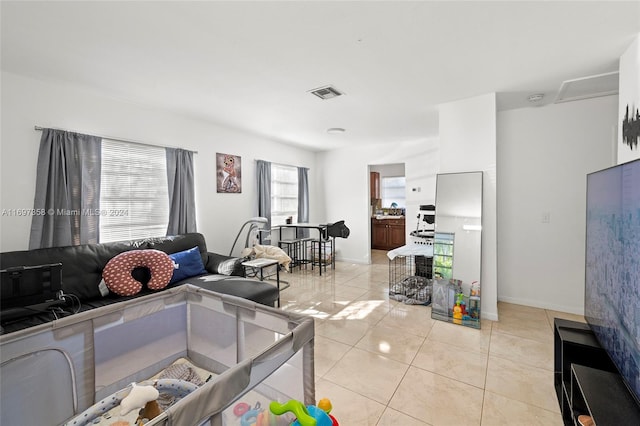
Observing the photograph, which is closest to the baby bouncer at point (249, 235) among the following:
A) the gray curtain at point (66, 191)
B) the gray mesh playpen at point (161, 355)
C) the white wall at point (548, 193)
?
the gray curtain at point (66, 191)

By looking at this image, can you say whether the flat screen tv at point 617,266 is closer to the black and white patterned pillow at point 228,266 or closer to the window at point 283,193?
the black and white patterned pillow at point 228,266

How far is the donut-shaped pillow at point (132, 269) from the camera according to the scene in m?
2.52

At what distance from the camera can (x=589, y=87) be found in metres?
2.78

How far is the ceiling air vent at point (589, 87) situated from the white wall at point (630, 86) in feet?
1.34

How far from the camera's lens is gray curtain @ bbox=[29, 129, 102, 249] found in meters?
2.54

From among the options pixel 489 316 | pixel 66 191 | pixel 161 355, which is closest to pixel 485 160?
pixel 489 316

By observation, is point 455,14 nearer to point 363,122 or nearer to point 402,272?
point 363,122

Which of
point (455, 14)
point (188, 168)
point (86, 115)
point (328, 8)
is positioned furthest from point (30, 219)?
point (455, 14)

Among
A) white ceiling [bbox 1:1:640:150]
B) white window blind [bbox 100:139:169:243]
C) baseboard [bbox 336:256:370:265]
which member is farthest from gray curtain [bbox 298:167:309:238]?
white window blind [bbox 100:139:169:243]

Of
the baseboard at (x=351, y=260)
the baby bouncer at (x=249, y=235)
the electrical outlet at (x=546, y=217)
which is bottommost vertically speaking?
the baseboard at (x=351, y=260)

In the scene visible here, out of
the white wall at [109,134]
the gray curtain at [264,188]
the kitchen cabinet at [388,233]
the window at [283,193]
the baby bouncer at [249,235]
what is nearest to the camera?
the white wall at [109,134]

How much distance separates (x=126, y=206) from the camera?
10.6 ft

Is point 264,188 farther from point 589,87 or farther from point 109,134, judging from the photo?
point 589,87

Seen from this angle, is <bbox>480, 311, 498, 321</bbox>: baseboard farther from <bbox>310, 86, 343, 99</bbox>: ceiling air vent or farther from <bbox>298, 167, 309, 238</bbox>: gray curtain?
<bbox>298, 167, 309, 238</bbox>: gray curtain
